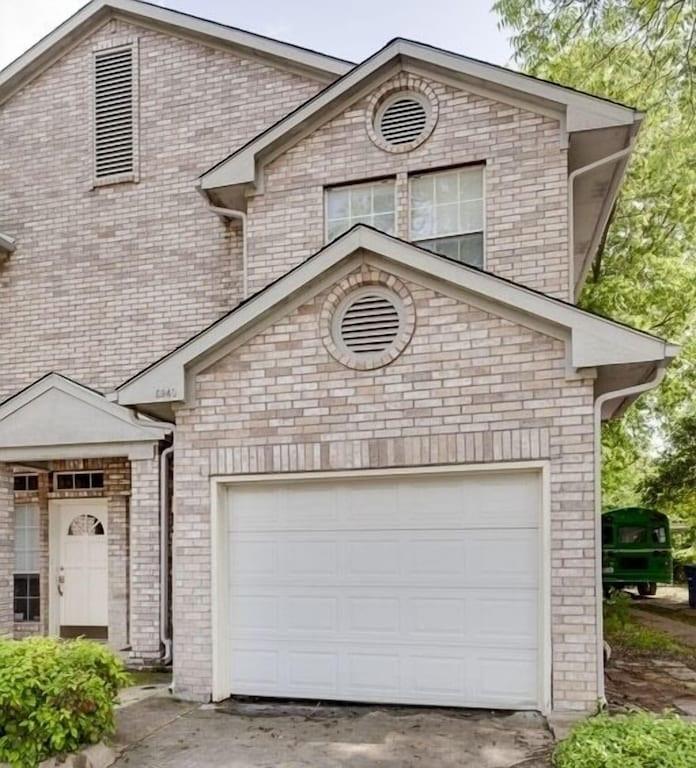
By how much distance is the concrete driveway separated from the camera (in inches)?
230

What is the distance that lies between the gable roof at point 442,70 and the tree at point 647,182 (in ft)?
3.60

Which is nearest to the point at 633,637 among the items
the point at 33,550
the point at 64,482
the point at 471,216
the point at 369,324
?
the point at 471,216

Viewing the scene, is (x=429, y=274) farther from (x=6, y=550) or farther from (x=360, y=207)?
(x=6, y=550)

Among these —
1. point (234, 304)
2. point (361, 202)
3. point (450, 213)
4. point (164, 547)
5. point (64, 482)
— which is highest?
point (361, 202)

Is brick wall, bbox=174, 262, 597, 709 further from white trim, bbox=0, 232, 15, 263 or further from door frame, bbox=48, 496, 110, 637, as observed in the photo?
white trim, bbox=0, 232, 15, 263

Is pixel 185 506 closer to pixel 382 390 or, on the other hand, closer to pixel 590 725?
pixel 382 390

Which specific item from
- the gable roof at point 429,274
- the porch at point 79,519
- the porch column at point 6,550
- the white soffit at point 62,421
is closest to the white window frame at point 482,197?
the gable roof at point 429,274

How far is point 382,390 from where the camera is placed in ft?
24.0

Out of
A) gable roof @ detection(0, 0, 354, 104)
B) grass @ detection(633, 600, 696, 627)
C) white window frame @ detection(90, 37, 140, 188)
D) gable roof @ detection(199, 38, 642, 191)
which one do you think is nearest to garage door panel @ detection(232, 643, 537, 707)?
gable roof @ detection(199, 38, 642, 191)

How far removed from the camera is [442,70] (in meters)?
9.20

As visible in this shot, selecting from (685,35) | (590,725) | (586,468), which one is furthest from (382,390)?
(685,35)

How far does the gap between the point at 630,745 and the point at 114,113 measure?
10.8 m

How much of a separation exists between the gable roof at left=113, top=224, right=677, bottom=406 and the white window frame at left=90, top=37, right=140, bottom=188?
4.70m

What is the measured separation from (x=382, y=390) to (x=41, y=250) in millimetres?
6914
